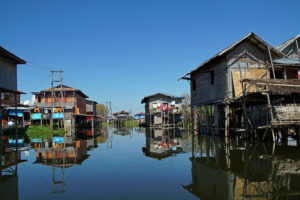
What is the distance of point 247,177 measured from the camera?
22.3ft

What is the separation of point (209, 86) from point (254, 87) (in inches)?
160

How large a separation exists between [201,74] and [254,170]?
13.7m

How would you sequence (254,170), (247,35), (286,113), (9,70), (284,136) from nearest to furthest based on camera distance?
(254,170) → (286,113) → (284,136) → (247,35) → (9,70)

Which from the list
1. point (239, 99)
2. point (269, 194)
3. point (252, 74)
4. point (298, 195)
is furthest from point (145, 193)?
point (252, 74)

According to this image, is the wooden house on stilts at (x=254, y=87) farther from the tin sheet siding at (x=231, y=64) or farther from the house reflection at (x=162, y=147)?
the house reflection at (x=162, y=147)

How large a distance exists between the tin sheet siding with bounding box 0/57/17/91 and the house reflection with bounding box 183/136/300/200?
13294 millimetres

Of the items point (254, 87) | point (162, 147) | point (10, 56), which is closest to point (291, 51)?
point (254, 87)

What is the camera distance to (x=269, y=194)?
17.5 ft

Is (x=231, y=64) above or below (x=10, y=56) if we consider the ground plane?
below

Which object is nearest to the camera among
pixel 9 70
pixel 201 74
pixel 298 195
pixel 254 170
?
pixel 298 195

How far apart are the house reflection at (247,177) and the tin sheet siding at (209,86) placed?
791 centimetres

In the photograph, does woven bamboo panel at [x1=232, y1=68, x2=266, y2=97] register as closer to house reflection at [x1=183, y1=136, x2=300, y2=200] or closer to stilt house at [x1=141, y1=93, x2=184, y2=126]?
house reflection at [x1=183, y1=136, x2=300, y2=200]

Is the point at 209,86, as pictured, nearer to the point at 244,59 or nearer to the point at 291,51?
the point at 244,59

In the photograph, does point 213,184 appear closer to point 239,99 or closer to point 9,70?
point 239,99
